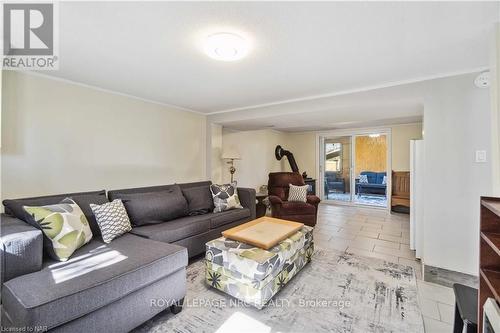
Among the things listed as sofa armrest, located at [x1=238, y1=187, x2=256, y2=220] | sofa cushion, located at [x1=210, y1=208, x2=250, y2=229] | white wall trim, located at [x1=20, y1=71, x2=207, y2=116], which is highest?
white wall trim, located at [x1=20, y1=71, x2=207, y2=116]

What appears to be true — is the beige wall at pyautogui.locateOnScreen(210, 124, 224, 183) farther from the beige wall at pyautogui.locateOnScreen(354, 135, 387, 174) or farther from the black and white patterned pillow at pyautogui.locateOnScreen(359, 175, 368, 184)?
the black and white patterned pillow at pyautogui.locateOnScreen(359, 175, 368, 184)

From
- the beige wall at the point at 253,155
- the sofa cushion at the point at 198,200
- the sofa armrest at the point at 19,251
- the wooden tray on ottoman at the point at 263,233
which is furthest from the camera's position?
the beige wall at the point at 253,155

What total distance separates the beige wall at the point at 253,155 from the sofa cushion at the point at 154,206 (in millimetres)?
1746

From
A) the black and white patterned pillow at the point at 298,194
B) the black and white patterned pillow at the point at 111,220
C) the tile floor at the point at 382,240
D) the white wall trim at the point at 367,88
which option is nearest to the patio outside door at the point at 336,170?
the tile floor at the point at 382,240

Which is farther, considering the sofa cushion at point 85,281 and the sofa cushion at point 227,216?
the sofa cushion at point 227,216

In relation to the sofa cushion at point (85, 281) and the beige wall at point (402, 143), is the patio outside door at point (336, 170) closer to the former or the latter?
the beige wall at point (402, 143)

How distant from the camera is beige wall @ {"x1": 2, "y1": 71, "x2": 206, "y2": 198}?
227 cm

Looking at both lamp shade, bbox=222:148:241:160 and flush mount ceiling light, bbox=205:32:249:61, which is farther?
lamp shade, bbox=222:148:241:160

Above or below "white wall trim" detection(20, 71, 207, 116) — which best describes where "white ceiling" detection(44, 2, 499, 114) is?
below

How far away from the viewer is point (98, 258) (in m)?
1.69

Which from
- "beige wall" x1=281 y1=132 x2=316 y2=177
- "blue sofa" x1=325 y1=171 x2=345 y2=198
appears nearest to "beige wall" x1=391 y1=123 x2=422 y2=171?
"blue sofa" x1=325 y1=171 x2=345 y2=198

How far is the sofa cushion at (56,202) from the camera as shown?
1.91m

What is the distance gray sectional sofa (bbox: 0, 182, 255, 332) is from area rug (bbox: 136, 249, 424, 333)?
0.25m

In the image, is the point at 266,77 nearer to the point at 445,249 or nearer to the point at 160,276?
the point at 160,276
